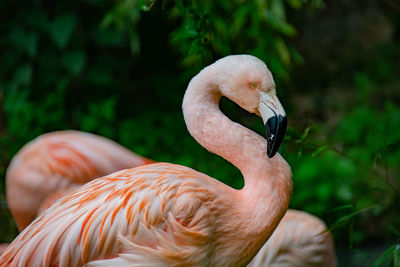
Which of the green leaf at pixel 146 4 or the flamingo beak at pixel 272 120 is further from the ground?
the green leaf at pixel 146 4

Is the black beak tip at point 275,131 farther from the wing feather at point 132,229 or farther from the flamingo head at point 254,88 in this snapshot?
the wing feather at point 132,229

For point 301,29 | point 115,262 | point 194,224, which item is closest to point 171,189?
point 194,224

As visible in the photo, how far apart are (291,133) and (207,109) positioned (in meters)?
0.57

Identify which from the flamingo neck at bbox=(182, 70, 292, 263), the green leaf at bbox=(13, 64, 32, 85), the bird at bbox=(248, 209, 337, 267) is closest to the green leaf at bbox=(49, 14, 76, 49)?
the green leaf at bbox=(13, 64, 32, 85)

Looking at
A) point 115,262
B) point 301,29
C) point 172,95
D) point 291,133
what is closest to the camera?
point 115,262

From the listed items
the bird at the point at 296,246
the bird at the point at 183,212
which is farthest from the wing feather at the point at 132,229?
the bird at the point at 296,246

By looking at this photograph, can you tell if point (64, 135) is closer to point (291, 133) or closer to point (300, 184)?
point (291, 133)

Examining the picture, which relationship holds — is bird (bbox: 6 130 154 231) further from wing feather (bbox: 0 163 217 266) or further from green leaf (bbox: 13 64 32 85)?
green leaf (bbox: 13 64 32 85)

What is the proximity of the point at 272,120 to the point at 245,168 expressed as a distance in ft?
0.69

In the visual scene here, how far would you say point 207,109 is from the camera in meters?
2.07

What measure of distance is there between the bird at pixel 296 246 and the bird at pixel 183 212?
0.84 metres

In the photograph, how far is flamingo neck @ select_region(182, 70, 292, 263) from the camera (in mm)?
1923

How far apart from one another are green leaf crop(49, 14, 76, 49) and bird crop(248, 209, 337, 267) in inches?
130

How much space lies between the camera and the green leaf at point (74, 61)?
5.55 metres
